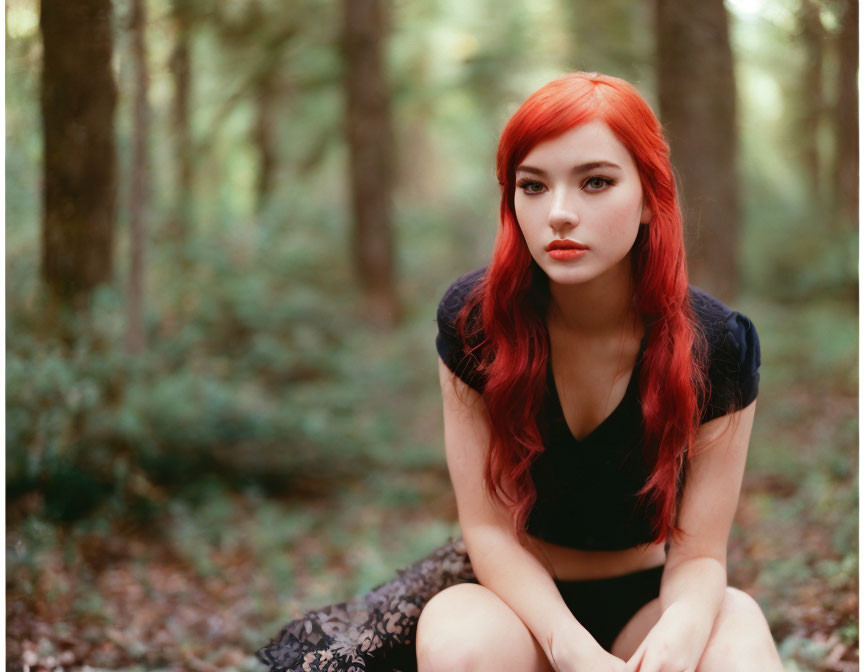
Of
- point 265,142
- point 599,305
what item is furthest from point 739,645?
point 265,142

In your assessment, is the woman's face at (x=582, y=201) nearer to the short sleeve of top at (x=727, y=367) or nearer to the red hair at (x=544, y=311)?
the red hair at (x=544, y=311)

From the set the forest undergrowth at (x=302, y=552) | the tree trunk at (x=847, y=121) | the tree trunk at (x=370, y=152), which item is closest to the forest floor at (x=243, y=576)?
the forest undergrowth at (x=302, y=552)

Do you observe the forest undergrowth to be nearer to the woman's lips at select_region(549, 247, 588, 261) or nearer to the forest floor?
the forest floor

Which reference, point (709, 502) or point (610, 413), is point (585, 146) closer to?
point (610, 413)

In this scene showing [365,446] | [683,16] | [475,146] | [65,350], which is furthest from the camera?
[475,146]

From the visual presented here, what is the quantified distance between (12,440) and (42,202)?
133 centimetres

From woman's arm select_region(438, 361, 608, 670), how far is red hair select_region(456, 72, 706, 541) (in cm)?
4

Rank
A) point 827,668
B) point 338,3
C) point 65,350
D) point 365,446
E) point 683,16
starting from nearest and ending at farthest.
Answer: point 827,668 < point 65,350 < point 683,16 < point 365,446 < point 338,3

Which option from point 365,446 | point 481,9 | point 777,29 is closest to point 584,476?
point 365,446

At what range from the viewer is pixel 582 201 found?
1.64 m

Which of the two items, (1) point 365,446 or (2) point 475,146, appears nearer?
(1) point 365,446

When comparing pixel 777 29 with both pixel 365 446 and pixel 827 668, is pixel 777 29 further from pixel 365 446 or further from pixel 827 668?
pixel 827 668

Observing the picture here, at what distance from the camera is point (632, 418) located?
1778 millimetres

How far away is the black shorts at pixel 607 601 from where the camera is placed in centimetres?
189
